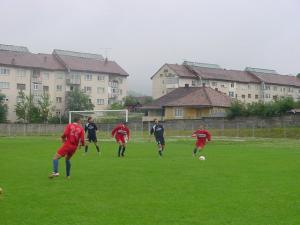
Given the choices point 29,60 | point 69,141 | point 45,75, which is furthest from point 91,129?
point 45,75

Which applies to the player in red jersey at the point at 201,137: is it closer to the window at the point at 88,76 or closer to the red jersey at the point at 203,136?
the red jersey at the point at 203,136

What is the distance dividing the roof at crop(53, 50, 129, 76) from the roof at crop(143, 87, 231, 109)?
2041 centimetres

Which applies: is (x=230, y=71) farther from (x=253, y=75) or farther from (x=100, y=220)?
(x=100, y=220)

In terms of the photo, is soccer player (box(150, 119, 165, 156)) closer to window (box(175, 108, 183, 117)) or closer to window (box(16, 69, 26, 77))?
window (box(175, 108, 183, 117))

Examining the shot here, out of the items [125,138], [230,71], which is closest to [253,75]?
[230,71]

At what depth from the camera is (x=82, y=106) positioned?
9625 centimetres

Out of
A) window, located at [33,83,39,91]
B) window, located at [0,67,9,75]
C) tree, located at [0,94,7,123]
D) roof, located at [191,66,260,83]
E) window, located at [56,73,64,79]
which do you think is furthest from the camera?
roof, located at [191,66,260,83]

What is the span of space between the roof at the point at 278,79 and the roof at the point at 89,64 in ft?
104

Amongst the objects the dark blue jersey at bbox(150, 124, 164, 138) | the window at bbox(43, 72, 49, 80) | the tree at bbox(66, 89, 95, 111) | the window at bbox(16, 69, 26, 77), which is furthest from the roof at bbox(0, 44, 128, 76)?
the dark blue jersey at bbox(150, 124, 164, 138)

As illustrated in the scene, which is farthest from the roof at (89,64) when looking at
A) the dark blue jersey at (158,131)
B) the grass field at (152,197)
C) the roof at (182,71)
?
the grass field at (152,197)

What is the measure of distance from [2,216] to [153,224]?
2.94 meters

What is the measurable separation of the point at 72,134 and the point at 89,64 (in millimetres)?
90685

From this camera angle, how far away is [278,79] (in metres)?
123

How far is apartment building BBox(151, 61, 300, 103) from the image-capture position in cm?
10844
